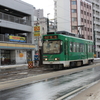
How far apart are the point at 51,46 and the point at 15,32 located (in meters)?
21.3

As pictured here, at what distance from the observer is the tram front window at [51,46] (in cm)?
1816

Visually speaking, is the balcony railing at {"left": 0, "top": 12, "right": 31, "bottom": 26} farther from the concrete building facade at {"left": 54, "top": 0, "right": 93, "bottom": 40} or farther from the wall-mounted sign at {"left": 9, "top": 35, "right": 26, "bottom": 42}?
the concrete building facade at {"left": 54, "top": 0, "right": 93, "bottom": 40}

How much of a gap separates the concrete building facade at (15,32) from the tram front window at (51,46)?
43.9ft

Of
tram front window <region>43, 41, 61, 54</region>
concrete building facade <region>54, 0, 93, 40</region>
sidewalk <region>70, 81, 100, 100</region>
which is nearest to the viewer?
sidewalk <region>70, 81, 100, 100</region>

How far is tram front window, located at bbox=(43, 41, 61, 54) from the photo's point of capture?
18.2 m

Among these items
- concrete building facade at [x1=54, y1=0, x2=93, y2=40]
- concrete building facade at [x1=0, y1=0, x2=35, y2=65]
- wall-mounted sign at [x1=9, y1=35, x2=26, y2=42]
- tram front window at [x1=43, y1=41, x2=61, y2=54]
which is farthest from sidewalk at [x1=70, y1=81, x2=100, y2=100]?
concrete building facade at [x1=54, y1=0, x2=93, y2=40]

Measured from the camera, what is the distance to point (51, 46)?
18469 mm

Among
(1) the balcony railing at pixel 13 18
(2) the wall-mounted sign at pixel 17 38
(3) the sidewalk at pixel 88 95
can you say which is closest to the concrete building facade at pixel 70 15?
(1) the balcony railing at pixel 13 18

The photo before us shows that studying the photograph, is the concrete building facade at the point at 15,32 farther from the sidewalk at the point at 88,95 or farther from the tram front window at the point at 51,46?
the sidewalk at the point at 88,95

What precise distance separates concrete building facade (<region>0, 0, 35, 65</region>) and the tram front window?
13384 mm

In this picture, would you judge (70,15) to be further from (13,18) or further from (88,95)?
(88,95)

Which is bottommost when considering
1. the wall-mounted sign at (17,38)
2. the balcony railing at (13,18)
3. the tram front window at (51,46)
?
the tram front window at (51,46)

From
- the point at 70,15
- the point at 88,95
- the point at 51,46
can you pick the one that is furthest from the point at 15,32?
the point at 70,15

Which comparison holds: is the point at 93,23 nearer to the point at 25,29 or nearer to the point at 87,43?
the point at 25,29
